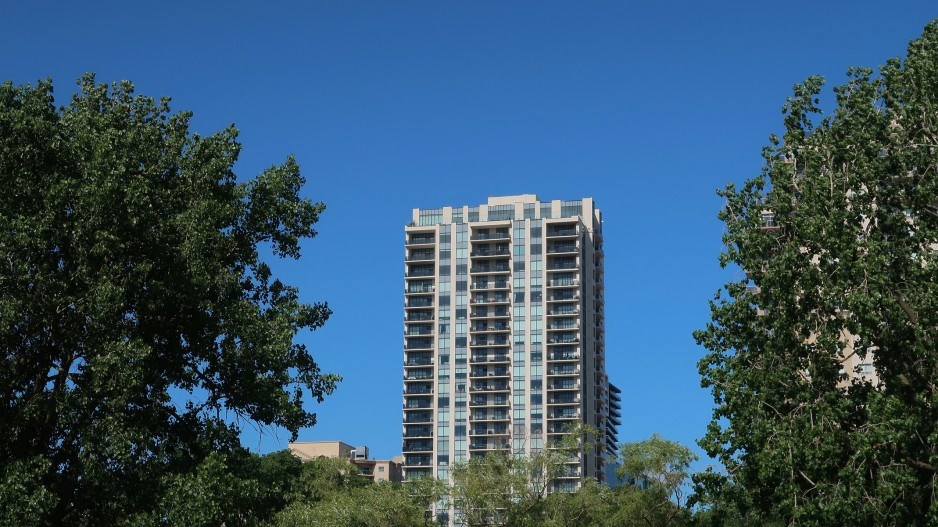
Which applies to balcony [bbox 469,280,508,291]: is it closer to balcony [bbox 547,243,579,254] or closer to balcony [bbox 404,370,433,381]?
balcony [bbox 547,243,579,254]

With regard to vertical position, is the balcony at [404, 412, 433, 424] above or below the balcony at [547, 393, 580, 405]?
below

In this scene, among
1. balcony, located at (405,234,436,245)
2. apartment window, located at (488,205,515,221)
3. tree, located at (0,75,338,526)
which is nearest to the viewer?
tree, located at (0,75,338,526)

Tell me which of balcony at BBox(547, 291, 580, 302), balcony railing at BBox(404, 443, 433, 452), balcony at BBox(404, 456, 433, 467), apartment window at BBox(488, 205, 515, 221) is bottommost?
balcony at BBox(404, 456, 433, 467)

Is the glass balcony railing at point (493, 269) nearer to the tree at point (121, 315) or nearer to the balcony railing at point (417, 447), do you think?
the balcony railing at point (417, 447)

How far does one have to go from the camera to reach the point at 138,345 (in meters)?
32.5

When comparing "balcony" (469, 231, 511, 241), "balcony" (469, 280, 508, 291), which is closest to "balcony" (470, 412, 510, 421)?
"balcony" (469, 280, 508, 291)

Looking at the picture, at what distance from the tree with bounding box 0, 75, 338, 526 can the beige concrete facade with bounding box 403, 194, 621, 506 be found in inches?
4864

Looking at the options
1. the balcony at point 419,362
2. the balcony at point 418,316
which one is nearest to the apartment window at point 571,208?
the balcony at point 418,316

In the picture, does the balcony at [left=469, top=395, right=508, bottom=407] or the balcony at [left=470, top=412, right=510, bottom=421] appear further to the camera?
the balcony at [left=469, top=395, right=508, bottom=407]

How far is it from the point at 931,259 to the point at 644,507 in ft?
106

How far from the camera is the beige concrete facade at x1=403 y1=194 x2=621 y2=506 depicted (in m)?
163

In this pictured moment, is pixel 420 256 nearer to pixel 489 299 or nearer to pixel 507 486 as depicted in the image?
pixel 489 299

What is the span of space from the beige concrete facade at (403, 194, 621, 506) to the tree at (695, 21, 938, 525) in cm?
12194

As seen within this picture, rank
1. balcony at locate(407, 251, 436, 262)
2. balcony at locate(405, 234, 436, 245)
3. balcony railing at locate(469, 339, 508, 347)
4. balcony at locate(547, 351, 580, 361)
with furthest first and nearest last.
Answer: balcony at locate(405, 234, 436, 245), balcony at locate(407, 251, 436, 262), balcony railing at locate(469, 339, 508, 347), balcony at locate(547, 351, 580, 361)
